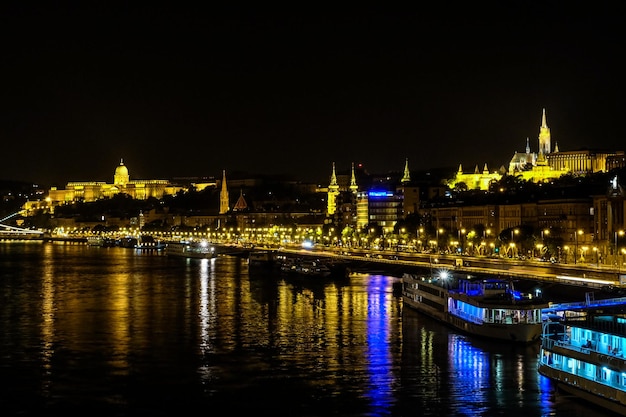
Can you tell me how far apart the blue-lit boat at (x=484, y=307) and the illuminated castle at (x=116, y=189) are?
462 ft

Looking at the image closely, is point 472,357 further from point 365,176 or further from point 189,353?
point 365,176

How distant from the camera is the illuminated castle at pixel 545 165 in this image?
97.1 metres

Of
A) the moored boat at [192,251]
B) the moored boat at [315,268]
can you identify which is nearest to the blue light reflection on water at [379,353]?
the moored boat at [315,268]

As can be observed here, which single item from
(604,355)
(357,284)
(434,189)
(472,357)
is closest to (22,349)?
(472,357)

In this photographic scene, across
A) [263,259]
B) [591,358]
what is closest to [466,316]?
[591,358]

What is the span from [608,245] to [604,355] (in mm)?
27633

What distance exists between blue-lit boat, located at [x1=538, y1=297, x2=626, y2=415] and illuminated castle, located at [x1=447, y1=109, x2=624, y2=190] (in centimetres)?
7477

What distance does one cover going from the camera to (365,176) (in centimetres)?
13525

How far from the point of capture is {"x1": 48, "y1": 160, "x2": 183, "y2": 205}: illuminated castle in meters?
170

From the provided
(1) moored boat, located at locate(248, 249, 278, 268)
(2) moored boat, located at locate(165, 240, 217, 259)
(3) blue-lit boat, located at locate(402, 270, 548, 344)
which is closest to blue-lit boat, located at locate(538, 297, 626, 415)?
(3) blue-lit boat, located at locate(402, 270, 548, 344)

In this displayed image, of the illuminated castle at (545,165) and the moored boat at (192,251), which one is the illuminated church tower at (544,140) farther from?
the moored boat at (192,251)

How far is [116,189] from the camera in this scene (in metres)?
173

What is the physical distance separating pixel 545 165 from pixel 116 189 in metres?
90.4

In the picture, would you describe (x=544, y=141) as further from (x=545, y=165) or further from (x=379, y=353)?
(x=379, y=353)
